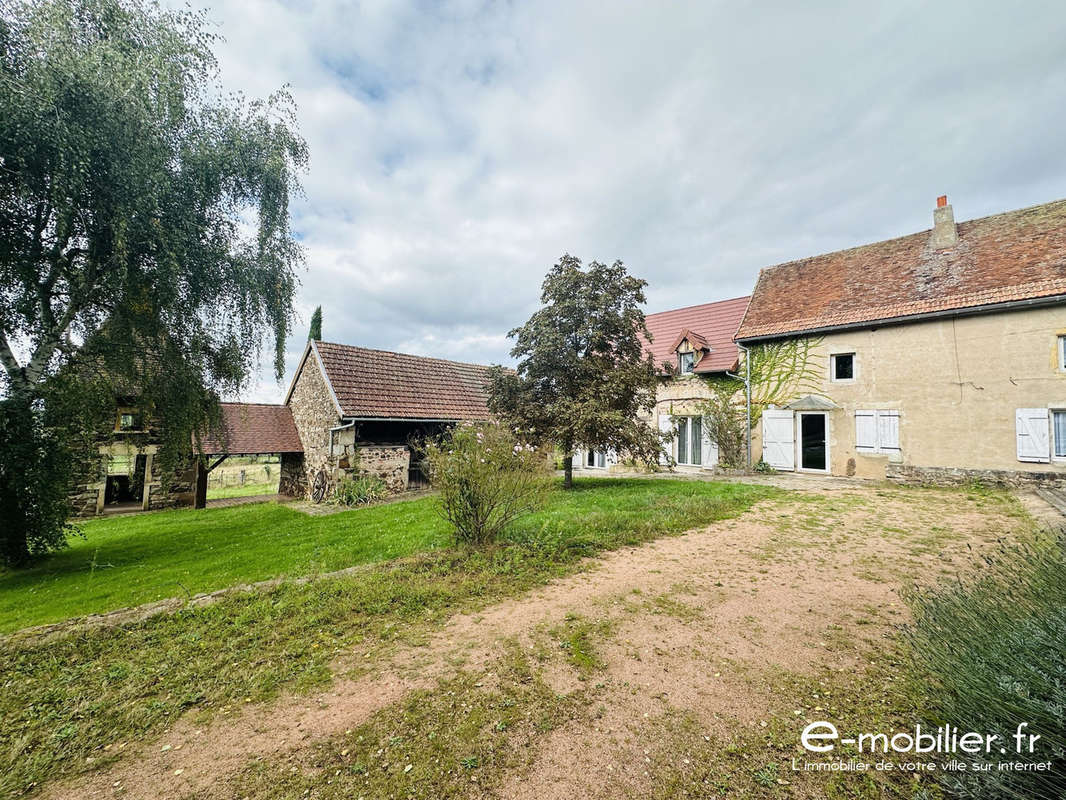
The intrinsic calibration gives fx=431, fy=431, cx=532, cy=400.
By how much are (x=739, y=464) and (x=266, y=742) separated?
16.1m

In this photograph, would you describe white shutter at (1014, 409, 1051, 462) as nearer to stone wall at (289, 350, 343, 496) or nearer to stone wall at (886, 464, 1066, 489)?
stone wall at (886, 464, 1066, 489)

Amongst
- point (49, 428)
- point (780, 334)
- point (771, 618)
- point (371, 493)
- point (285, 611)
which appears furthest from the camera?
point (780, 334)

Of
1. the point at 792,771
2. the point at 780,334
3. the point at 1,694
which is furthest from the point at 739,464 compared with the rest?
the point at 1,694

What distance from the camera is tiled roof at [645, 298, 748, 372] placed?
17.5 metres

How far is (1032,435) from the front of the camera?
11.3 metres

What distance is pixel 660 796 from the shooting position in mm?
2131

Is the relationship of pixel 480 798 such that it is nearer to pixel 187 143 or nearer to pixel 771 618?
pixel 771 618

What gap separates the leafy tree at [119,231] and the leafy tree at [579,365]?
6.62 m

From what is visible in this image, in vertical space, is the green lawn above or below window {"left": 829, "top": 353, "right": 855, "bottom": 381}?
below

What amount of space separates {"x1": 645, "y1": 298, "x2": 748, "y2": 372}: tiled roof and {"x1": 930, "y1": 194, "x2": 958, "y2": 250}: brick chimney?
6.49 meters

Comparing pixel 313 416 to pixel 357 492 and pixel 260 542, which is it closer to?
pixel 357 492

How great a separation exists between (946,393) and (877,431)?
77.2 inches

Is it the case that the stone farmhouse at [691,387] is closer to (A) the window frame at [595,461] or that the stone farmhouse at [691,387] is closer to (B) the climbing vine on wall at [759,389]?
(A) the window frame at [595,461]

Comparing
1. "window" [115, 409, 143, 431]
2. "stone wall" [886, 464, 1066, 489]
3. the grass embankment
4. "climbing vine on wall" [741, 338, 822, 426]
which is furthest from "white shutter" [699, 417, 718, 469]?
"window" [115, 409, 143, 431]
